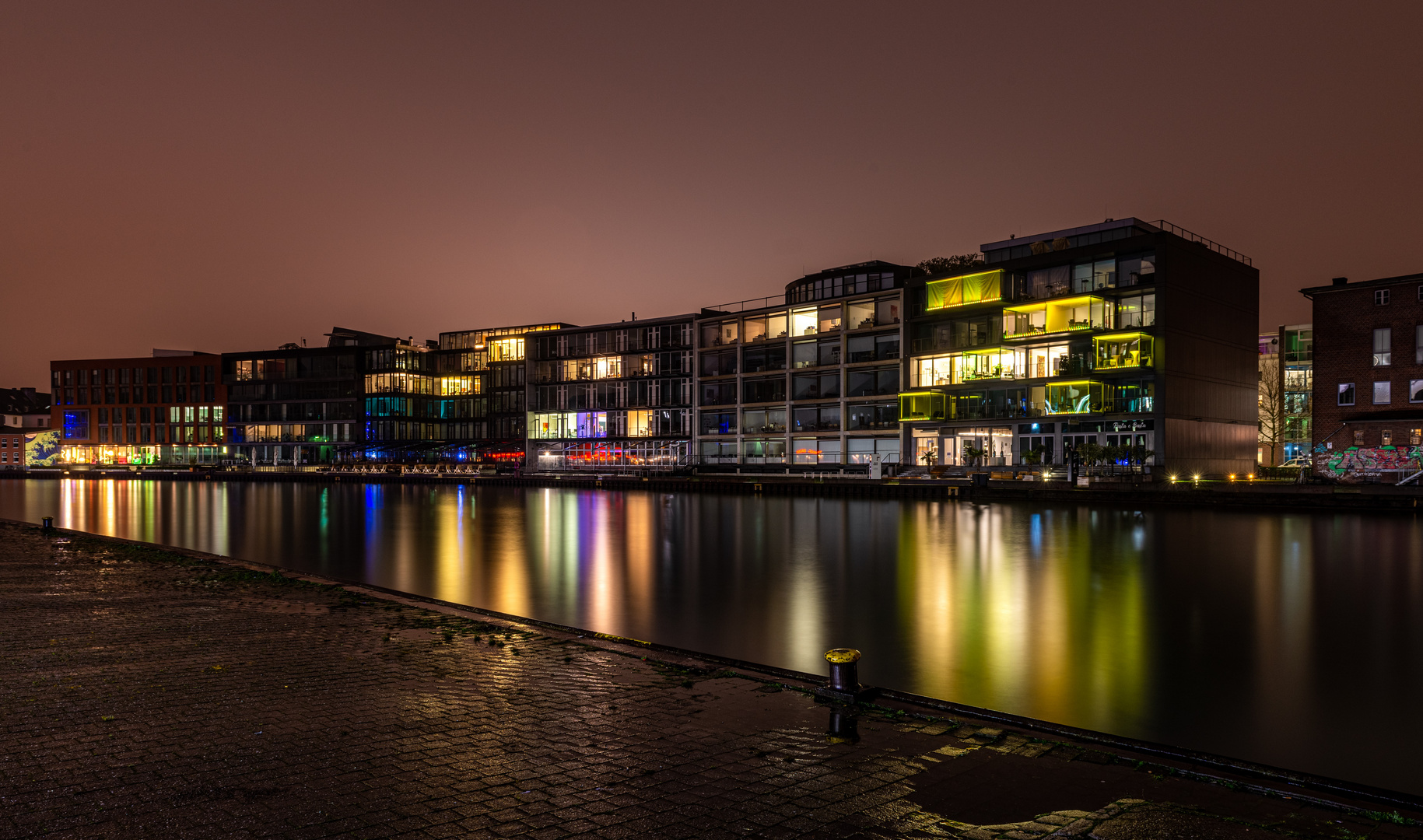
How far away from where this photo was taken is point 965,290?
7338cm

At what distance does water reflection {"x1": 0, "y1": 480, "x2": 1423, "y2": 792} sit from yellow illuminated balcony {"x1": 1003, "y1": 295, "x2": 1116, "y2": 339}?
73.9 feet

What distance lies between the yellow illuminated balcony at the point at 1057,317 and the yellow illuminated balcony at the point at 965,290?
2285 mm

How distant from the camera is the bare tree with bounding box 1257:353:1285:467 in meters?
89.4

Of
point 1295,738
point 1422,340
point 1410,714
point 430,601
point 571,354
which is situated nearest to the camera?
point 1295,738

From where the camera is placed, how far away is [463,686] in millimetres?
9547

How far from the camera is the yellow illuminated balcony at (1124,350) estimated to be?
6116 centimetres

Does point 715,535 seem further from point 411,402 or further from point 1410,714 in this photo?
point 411,402

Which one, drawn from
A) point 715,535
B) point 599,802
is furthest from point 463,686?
point 715,535

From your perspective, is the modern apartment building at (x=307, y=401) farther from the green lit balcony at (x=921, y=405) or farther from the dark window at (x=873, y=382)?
the green lit balcony at (x=921, y=405)

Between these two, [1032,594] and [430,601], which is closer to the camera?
[430,601]

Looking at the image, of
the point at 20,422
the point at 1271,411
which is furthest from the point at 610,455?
the point at 20,422

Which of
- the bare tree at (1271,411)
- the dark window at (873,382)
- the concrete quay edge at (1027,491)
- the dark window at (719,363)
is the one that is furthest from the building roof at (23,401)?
the bare tree at (1271,411)

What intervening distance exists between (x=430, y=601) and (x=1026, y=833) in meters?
12.5

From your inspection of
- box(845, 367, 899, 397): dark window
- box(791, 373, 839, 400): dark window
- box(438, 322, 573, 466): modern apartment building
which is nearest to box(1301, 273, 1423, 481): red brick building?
box(845, 367, 899, 397): dark window
